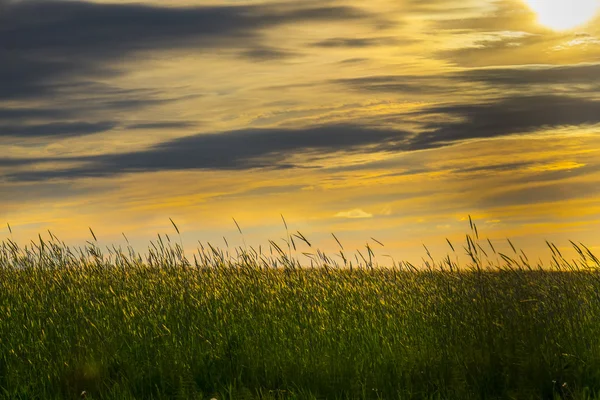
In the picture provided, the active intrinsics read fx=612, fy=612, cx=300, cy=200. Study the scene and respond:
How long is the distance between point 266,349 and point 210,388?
76 cm

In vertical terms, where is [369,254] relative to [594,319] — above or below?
above

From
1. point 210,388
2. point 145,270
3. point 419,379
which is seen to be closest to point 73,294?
point 145,270

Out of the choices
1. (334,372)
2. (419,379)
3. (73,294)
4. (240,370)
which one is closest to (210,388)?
(240,370)

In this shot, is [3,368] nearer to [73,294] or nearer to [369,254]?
[73,294]

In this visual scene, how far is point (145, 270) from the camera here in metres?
10.7

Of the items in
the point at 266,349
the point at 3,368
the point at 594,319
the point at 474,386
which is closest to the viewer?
the point at 474,386

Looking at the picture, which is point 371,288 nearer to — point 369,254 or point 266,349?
point 369,254

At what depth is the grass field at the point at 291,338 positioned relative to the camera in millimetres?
6008

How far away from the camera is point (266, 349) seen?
6699mm

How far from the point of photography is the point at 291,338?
7.26m

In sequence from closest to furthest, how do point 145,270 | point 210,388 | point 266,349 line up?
point 210,388
point 266,349
point 145,270

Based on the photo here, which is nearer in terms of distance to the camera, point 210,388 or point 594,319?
point 210,388

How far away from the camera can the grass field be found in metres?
6.01

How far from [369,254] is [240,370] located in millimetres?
4281
